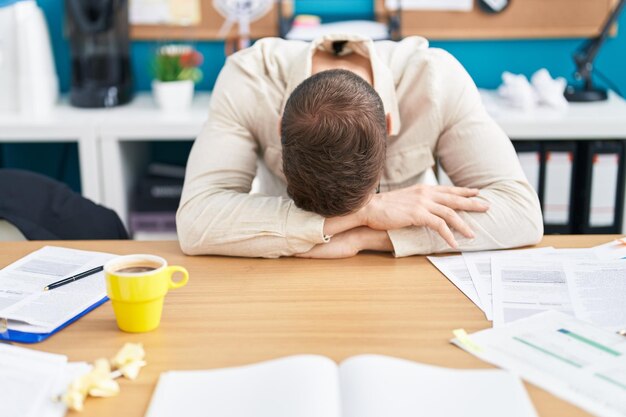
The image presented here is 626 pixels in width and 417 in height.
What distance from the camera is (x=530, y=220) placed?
1.33 m

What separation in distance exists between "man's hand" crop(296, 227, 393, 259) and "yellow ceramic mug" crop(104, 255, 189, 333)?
12.2 inches

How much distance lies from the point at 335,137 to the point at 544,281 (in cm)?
37

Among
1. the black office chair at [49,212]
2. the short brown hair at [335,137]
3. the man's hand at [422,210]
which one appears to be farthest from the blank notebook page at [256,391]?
the black office chair at [49,212]

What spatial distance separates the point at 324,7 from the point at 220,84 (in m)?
1.31

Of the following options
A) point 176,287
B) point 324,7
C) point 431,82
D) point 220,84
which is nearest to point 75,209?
point 220,84

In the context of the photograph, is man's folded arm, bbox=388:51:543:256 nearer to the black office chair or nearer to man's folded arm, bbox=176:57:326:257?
man's folded arm, bbox=176:57:326:257

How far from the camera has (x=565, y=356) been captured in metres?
0.93

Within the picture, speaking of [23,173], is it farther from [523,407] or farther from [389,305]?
[523,407]

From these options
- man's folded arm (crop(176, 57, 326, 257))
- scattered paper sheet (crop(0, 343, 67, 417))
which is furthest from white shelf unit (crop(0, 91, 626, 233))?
scattered paper sheet (crop(0, 343, 67, 417))

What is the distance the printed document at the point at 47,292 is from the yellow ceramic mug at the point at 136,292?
0.09 m

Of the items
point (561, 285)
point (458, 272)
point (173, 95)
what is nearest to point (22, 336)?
point (458, 272)

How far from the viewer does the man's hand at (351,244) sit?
1284 mm

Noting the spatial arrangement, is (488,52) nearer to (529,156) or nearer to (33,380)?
(529,156)

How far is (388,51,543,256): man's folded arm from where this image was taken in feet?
4.25
